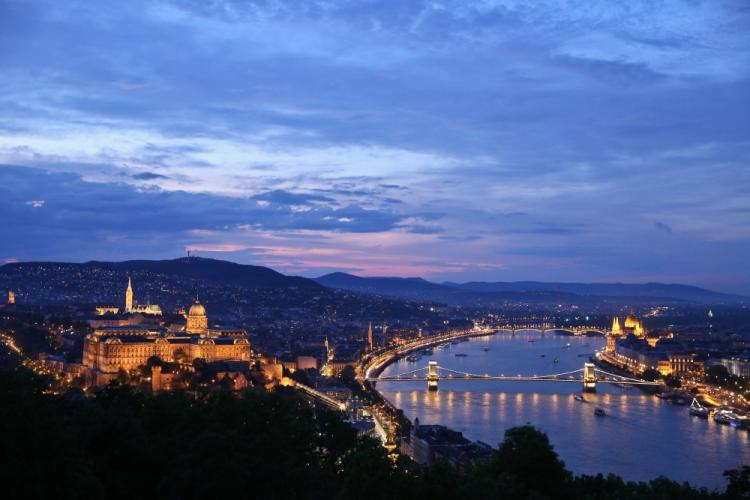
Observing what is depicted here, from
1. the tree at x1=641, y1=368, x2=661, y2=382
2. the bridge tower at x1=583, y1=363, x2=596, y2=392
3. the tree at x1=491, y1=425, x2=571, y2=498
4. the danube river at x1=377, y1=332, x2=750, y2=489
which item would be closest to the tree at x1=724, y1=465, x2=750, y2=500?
the tree at x1=491, y1=425, x2=571, y2=498

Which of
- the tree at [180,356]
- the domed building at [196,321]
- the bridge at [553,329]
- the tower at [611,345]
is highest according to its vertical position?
the domed building at [196,321]

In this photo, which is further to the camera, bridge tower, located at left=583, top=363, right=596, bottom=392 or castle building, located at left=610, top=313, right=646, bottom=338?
castle building, located at left=610, top=313, right=646, bottom=338

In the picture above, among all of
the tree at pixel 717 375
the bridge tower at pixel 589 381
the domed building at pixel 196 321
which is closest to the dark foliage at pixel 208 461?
the bridge tower at pixel 589 381

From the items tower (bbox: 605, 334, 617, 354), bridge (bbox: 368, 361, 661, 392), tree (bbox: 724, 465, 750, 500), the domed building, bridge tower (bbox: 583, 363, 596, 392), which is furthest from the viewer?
tower (bbox: 605, 334, 617, 354)

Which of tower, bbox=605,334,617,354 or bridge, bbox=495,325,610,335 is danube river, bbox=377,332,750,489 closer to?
tower, bbox=605,334,617,354

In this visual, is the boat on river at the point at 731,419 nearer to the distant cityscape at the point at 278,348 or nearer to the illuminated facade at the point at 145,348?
the distant cityscape at the point at 278,348

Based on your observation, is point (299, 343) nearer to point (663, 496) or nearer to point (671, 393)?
point (671, 393)

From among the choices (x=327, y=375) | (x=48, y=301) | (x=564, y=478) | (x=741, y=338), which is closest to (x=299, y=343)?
(x=327, y=375)
